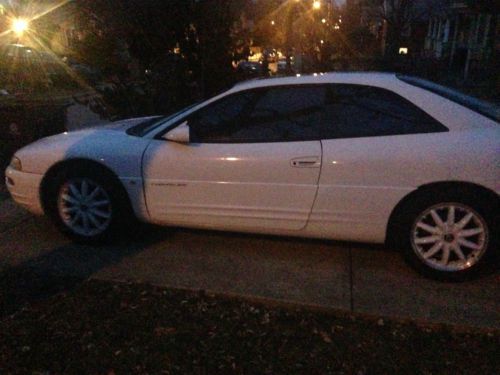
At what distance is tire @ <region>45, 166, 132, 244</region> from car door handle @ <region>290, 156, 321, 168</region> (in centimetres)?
147

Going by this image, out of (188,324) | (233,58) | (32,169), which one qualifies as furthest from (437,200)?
(233,58)

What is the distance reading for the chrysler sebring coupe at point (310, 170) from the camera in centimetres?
356

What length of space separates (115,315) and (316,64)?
48.9ft

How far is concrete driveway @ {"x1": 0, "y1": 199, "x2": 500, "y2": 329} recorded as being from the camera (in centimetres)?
341

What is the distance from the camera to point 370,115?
3777 millimetres

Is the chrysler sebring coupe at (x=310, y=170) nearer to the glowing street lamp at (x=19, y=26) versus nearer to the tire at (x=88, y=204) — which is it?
the tire at (x=88, y=204)

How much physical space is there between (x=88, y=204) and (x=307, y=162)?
1.91 metres

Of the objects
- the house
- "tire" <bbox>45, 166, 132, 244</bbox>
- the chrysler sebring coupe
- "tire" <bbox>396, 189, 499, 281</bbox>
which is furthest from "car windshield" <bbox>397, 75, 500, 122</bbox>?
the house

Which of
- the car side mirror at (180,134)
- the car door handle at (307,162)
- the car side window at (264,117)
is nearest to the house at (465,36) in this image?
the car side window at (264,117)

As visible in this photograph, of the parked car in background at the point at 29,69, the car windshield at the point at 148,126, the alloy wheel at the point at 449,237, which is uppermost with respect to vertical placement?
the car windshield at the point at 148,126

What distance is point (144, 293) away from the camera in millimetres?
3555

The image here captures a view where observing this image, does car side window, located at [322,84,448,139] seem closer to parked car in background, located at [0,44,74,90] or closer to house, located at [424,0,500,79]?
house, located at [424,0,500,79]

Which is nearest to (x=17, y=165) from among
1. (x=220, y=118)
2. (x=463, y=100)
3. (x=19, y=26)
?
(x=220, y=118)

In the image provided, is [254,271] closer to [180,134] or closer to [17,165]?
[180,134]
